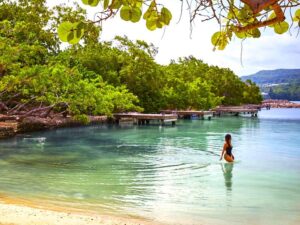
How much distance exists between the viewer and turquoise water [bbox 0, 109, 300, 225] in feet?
29.9

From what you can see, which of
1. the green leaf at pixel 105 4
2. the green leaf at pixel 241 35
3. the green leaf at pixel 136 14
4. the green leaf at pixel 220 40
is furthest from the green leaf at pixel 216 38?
the green leaf at pixel 105 4

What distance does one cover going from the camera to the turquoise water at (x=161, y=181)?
912 cm

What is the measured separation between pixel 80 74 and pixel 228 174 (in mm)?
10963

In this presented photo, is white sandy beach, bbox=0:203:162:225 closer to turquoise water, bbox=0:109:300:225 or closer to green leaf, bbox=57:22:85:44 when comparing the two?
turquoise water, bbox=0:109:300:225

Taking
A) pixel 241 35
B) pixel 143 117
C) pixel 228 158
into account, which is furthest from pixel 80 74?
pixel 241 35

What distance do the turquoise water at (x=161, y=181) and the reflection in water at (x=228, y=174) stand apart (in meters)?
0.03

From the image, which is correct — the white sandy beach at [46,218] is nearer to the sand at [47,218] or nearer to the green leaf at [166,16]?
the sand at [47,218]

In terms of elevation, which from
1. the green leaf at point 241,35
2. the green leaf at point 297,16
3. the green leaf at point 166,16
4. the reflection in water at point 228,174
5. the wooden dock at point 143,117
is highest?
the green leaf at point 297,16

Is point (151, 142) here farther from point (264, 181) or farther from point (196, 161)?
point (264, 181)

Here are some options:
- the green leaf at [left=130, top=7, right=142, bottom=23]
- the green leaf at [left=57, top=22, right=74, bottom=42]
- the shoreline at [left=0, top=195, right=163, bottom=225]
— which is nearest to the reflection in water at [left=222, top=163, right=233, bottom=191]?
the shoreline at [left=0, top=195, right=163, bottom=225]

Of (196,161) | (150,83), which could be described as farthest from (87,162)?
(150,83)

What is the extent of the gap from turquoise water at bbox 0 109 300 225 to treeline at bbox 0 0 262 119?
8.81ft

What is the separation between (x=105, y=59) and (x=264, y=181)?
26137 millimetres

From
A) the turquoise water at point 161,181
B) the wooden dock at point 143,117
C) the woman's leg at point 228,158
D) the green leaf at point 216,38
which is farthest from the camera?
the wooden dock at point 143,117
